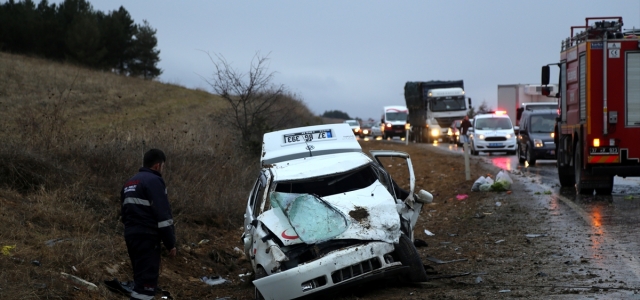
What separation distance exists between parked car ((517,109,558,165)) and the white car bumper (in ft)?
62.4

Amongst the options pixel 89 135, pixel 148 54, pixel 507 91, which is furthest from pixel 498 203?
pixel 148 54

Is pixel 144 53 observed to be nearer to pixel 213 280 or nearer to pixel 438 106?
pixel 438 106

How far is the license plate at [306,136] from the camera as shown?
10195mm

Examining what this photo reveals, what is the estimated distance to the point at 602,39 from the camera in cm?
1498

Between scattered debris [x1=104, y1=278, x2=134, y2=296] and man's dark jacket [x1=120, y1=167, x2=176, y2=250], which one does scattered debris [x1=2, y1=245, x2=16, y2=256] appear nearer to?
scattered debris [x1=104, y1=278, x2=134, y2=296]

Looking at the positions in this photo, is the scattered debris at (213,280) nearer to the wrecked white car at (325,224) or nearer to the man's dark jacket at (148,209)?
the wrecked white car at (325,224)

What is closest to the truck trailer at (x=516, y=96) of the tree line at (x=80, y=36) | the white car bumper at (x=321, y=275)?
the tree line at (x=80, y=36)

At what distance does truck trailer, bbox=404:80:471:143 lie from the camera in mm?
47812

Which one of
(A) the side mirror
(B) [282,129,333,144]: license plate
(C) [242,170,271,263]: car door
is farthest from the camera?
(A) the side mirror

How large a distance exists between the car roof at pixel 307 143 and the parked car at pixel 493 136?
22.7 m

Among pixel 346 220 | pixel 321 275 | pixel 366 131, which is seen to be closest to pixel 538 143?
pixel 346 220

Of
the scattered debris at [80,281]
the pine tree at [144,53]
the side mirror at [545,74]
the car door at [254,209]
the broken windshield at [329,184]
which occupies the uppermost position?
the pine tree at [144,53]

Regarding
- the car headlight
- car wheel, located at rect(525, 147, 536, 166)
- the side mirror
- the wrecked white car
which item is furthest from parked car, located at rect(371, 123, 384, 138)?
the wrecked white car

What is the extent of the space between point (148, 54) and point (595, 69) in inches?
2441
